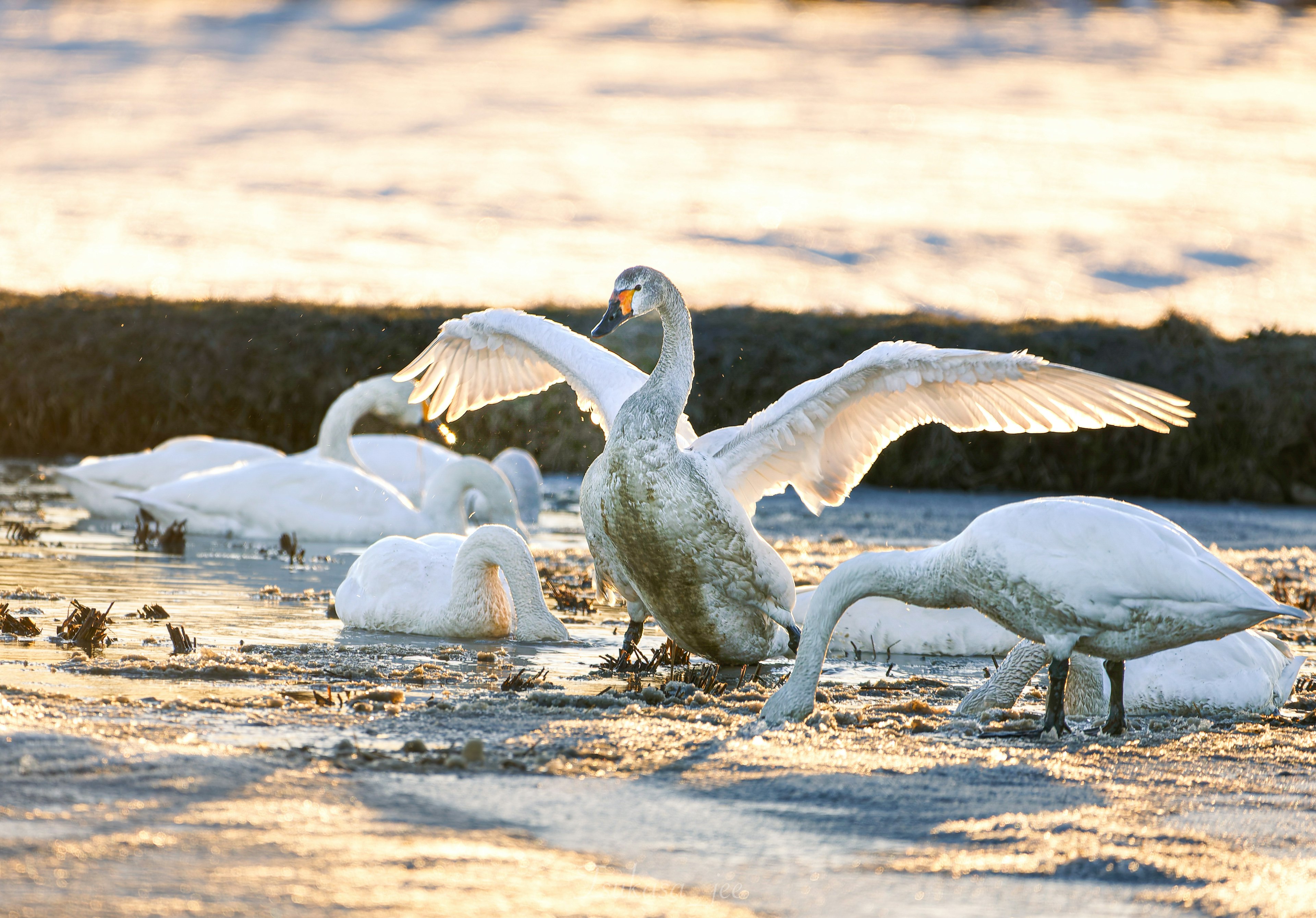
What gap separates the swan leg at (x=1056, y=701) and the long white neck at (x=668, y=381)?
192 cm

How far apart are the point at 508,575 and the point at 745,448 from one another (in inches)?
55.1

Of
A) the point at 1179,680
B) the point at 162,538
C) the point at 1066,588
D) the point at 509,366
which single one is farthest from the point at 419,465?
the point at 1066,588

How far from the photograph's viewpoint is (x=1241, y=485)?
1891 cm

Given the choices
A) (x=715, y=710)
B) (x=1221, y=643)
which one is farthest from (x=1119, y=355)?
(x=715, y=710)

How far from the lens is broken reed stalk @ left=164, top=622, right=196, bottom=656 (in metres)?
6.37

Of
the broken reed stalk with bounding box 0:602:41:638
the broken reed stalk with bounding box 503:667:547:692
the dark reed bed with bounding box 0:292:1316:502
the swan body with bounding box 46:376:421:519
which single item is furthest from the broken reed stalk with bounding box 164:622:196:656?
the dark reed bed with bounding box 0:292:1316:502

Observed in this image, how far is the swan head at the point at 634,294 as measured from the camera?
685 cm

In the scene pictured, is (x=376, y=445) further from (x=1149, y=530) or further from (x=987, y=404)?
(x=1149, y=530)

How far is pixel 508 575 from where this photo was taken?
24.6 ft

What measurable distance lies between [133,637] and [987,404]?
4074 millimetres

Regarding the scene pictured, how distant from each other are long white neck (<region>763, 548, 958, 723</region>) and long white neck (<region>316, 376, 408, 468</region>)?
27.3 ft

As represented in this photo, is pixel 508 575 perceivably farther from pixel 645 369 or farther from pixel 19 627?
pixel 645 369

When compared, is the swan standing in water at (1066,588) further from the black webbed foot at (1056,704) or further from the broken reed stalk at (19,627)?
the broken reed stalk at (19,627)

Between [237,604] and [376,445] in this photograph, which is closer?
[237,604]
